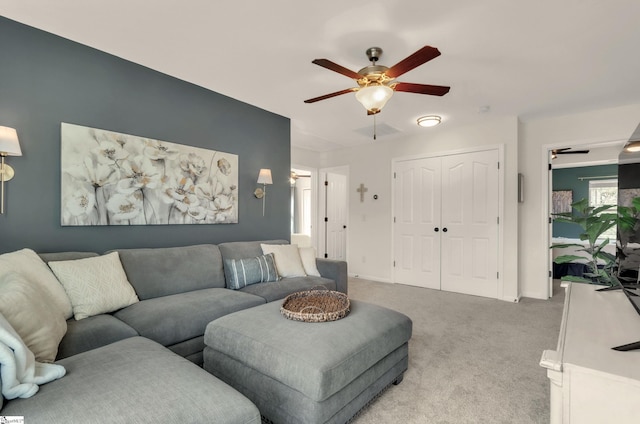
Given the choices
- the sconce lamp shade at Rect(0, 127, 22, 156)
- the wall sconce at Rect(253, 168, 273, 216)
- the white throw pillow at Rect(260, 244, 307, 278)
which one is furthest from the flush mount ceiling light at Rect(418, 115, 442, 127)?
the sconce lamp shade at Rect(0, 127, 22, 156)

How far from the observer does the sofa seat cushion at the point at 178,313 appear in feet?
6.39

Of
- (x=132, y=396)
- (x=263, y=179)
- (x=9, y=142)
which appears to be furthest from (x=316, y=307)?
(x=9, y=142)

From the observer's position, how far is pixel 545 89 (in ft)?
10.4

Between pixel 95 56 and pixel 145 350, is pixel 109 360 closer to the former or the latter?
pixel 145 350

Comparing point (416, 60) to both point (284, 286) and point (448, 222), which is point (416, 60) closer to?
point (284, 286)

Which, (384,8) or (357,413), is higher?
(384,8)

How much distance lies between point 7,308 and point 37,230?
1.36 m

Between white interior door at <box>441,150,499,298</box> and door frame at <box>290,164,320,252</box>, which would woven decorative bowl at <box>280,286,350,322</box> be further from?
door frame at <box>290,164,320,252</box>

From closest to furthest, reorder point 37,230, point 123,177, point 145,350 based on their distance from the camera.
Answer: point 145,350, point 37,230, point 123,177

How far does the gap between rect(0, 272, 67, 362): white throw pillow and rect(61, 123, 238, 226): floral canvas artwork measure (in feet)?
3.80

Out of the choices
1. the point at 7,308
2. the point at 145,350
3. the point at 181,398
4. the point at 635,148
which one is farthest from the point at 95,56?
the point at 635,148

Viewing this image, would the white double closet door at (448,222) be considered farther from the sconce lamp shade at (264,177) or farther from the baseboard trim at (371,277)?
the sconce lamp shade at (264,177)

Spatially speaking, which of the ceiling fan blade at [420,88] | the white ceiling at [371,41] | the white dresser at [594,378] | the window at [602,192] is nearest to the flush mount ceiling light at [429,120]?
the white ceiling at [371,41]

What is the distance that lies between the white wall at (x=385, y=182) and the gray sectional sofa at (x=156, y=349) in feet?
7.17
